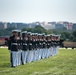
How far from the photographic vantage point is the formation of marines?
22578 millimetres

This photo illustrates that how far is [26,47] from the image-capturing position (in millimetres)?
25297

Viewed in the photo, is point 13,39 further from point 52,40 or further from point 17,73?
point 52,40

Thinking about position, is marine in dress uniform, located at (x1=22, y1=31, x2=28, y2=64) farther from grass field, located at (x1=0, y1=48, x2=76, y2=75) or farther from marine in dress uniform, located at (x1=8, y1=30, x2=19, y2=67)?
marine in dress uniform, located at (x1=8, y1=30, x2=19, y2=67)

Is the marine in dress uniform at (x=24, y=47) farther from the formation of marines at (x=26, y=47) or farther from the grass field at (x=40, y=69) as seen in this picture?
the grass field at (x=40, y=69)

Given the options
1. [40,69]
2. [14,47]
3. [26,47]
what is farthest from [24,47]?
[40,69]

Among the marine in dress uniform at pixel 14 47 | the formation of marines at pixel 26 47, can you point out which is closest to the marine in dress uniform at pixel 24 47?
the formation of marines at pixel 26 47

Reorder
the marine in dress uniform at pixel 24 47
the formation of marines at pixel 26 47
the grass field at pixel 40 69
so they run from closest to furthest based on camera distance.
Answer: the grass field at pixel 40 69, the formation of marines at pixel 26 47, the marine in dress uniform at pixel 24 47

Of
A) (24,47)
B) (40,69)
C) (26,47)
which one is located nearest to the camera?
(40,69)

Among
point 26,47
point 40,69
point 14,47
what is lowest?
point 40,69

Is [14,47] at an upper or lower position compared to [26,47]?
upper

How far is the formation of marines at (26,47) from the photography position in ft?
74.1

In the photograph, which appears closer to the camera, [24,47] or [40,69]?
[40,69]

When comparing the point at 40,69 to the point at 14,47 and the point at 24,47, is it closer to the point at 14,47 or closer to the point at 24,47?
the point at 14,47

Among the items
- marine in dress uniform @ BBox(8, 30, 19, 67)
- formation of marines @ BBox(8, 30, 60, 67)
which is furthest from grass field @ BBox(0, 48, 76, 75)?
formation of marines @ BBox(8, 30, 60, 67)
